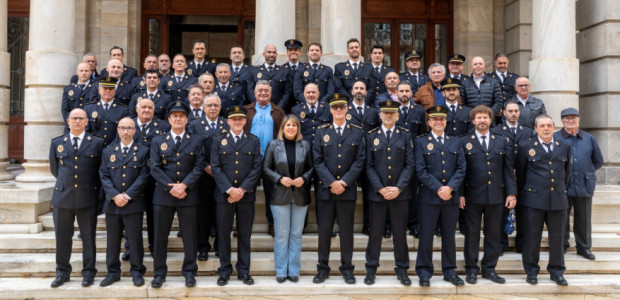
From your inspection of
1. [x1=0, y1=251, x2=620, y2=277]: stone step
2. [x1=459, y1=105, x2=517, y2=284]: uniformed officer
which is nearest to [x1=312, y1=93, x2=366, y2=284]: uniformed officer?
[x1=0, y1=251, x2=620, y2=277]: stone step

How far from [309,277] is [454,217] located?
1978mm

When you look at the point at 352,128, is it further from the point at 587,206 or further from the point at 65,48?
the point at 65,48

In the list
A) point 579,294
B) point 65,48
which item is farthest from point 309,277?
point 65,48

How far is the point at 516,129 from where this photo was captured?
6.90 m

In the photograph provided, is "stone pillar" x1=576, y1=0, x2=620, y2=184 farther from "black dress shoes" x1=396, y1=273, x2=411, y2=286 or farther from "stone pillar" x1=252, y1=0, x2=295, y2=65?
"stone pillar" x1=252, y1=0, x2=295, y2=65

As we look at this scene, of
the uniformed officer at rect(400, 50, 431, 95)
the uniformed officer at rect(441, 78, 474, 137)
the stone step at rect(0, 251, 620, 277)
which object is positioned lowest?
the stone step at rect(0, 251, 620, 277)

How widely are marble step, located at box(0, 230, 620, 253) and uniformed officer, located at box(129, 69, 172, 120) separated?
178 centimetres

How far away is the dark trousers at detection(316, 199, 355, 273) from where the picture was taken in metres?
6.21

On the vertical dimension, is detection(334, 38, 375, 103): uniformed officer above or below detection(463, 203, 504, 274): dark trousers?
above

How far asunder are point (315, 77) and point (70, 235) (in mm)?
4181

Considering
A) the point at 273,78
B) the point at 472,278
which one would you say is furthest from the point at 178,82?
the point at 472,278

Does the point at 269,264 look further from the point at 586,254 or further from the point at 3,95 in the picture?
the point at 3,95

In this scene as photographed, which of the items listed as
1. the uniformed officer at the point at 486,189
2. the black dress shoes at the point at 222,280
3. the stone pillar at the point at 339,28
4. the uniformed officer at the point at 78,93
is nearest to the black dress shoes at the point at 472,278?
the uniformed officer at the point at 486,189

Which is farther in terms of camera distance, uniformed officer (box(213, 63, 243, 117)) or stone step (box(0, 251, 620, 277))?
uniformed officer (box(213, 63, 243, 117))
